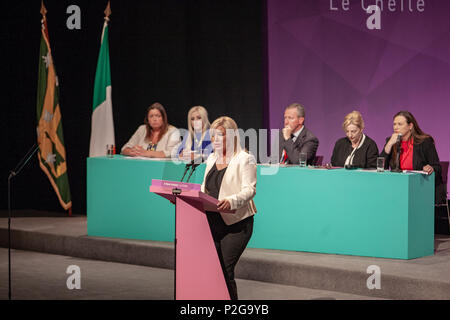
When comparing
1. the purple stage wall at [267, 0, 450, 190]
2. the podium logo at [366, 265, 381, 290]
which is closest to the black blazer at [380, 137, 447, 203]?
the purple stage wall at [267, 0, 450, 190]

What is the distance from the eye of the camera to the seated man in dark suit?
6645mm

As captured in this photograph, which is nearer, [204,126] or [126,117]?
[204,126]

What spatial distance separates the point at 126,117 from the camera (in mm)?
8914

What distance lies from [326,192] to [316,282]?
776 millimetres

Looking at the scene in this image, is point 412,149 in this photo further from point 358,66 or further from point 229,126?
point 229,126

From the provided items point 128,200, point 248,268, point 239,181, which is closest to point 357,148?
point 248,268

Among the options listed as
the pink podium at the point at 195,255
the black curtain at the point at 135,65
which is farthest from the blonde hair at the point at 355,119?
the pink podium at the point at 195,255

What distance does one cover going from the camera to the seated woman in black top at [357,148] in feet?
21.8

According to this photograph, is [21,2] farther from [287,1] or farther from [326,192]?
[326,192]

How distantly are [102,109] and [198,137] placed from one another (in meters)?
1.49

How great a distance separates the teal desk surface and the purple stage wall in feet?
5.78

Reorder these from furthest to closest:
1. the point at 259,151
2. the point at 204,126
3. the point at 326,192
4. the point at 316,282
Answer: the point at 259,151 → the point at 204,126 → the point at 326,192 → the point at 316,282

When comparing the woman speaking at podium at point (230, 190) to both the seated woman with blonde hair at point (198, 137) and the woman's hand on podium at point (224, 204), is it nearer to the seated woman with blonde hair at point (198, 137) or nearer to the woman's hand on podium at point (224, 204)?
the woman's hand on podium at point (224, 204)

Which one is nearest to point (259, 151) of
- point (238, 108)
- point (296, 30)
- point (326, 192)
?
point (238, 108)
